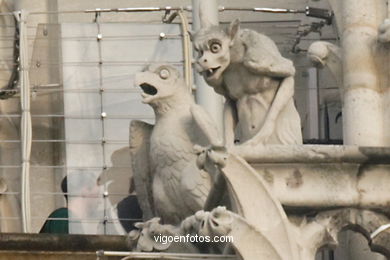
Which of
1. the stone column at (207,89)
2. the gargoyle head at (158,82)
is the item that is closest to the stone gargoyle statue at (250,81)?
the gargoyle head at (158,82)

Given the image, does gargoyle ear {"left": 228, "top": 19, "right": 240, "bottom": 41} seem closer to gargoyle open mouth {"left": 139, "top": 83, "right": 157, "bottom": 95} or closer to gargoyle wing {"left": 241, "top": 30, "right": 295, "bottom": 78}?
gargoyle wing {"left": 241, "top": 30, "right": 295, "bottom": 78}

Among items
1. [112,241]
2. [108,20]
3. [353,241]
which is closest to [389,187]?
[353,241]

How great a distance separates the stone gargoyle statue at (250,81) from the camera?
1592 inches

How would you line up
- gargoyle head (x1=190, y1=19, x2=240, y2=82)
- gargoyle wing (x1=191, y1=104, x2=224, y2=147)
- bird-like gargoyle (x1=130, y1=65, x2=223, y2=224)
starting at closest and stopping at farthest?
1. gargoyle head (x1=190, y1=19, x2=240, y2=82)
2. gargoyle wing (x1=191, y1=104, x2=224, y2=147)
3. bird-like gargoyle (x1=130, y1=65, x2=223, y2=224)

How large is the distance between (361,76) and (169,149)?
5.19 feet

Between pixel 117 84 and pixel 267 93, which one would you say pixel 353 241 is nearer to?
pixel 267 93

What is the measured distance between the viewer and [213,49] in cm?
4034

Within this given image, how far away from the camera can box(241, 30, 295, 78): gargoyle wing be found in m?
40.8

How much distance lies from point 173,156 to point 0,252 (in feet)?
9.89

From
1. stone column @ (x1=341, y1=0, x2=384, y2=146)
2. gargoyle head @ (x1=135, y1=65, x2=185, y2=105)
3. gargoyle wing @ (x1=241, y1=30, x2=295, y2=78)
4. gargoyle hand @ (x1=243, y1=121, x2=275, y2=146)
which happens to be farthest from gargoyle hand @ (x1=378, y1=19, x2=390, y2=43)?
gargoyle head @ (x1=135, y1=65, x2=185, y2=105)

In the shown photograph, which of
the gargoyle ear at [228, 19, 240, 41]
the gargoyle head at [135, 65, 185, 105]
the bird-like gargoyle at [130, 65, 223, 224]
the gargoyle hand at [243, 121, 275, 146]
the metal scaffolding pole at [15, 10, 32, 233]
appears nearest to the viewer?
the gargoyle hand at [243, 121, 275, 146]

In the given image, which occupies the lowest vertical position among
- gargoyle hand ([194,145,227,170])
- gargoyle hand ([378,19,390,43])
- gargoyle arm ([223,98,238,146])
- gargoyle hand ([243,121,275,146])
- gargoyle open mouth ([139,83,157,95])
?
gargoyle hand ([194,145,227,170])

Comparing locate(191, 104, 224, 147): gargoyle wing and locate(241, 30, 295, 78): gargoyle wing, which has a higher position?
locate(241, 30, 295, 78): gargoyle wing

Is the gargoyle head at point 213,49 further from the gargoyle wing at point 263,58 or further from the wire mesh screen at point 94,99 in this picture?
the wire mesh screen at point 94,99
